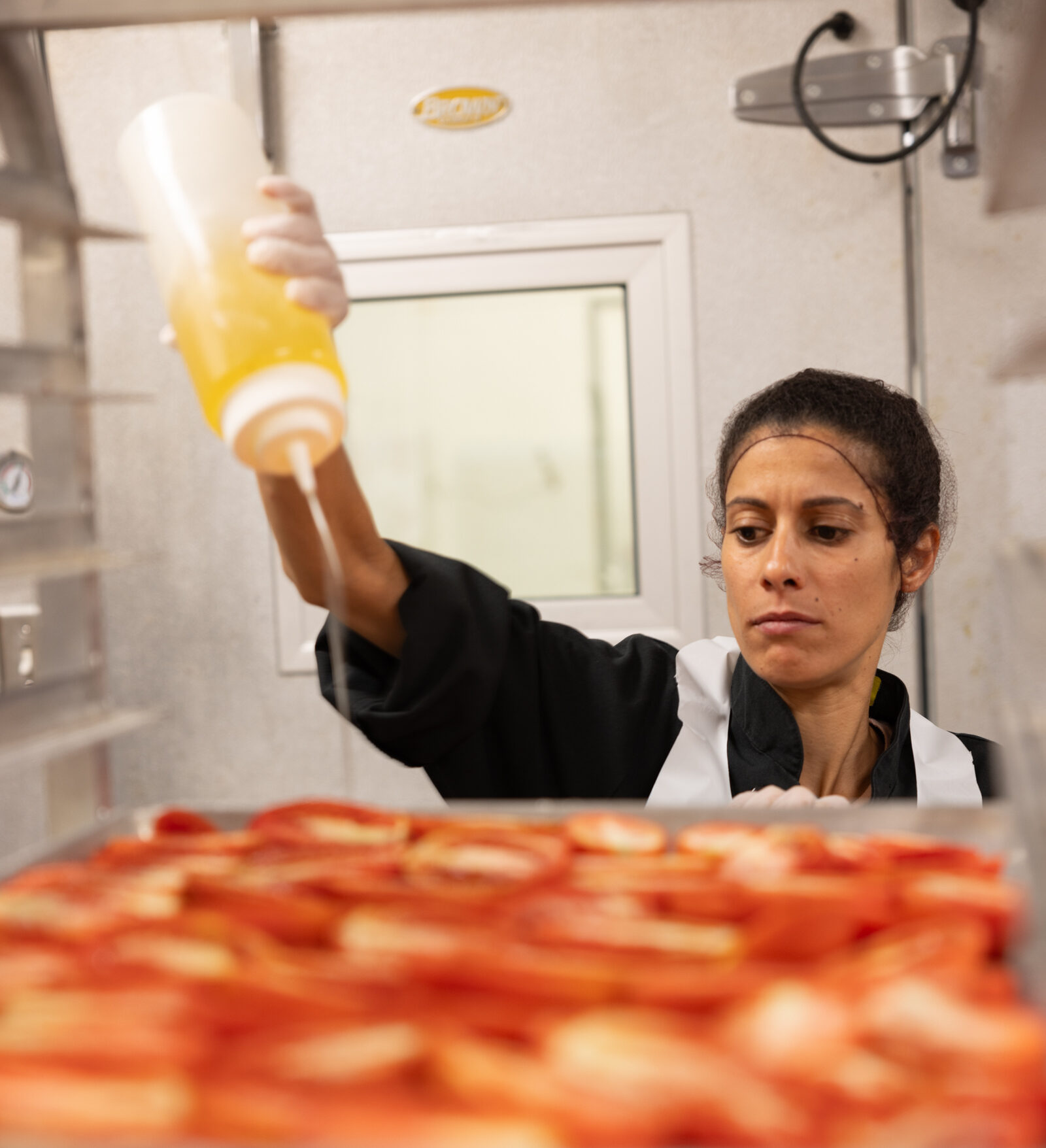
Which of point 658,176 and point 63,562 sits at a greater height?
point 658,176

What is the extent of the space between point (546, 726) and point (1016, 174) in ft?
2.60

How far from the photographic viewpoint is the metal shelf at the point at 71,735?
49cm

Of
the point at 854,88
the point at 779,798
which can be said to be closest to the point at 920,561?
the point at 779,798

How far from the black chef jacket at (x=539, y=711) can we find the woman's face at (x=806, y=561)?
70 mm

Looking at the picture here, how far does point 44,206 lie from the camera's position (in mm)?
554

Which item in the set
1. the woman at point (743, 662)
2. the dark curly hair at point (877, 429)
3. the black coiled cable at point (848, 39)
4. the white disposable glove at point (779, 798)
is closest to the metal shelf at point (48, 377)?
the woman at point (743, 662)

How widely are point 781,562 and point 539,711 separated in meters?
0.29

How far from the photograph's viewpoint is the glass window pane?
62.1 inches

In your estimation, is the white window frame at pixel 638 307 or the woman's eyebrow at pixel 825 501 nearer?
the woman's eyebrow at pixel 825 501

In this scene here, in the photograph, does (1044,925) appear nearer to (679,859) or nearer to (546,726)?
(679,859)

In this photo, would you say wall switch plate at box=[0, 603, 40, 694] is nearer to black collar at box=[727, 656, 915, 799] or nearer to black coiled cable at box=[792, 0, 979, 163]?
black collar at box=[727, 656, 915, 799]

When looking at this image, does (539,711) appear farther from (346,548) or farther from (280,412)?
(280,412)

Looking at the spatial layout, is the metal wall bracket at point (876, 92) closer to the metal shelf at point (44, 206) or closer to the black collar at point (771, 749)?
the black collar at point (771, 749)

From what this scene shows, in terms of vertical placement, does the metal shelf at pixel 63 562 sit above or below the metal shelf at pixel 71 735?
above
